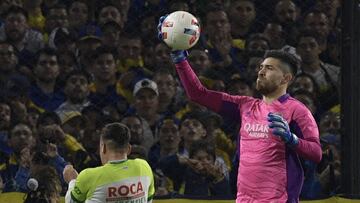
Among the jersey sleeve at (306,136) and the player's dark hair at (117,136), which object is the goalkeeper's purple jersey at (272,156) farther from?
the player's dark hair at (117,136)

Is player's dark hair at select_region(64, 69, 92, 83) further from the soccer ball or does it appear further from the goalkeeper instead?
the goalkeeper

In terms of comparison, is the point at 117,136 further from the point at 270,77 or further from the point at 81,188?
the point at 270,77

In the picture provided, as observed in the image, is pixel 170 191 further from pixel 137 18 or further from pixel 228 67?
pixel 137 18

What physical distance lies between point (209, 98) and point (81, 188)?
3.38 feet

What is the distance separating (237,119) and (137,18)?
345 centimetres

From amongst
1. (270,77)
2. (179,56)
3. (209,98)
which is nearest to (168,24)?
(179,56)

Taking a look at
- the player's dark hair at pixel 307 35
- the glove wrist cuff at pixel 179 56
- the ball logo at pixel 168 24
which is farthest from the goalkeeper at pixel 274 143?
the player's dark hair at pixel 307 35

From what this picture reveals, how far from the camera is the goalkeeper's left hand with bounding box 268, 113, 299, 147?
4.88 m

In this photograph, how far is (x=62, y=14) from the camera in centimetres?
865

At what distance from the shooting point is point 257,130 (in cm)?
528

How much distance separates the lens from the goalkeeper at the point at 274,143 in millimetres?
5160

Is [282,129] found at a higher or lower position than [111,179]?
higher

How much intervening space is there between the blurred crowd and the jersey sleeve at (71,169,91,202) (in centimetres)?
217

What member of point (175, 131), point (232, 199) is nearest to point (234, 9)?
point (175, 131)
